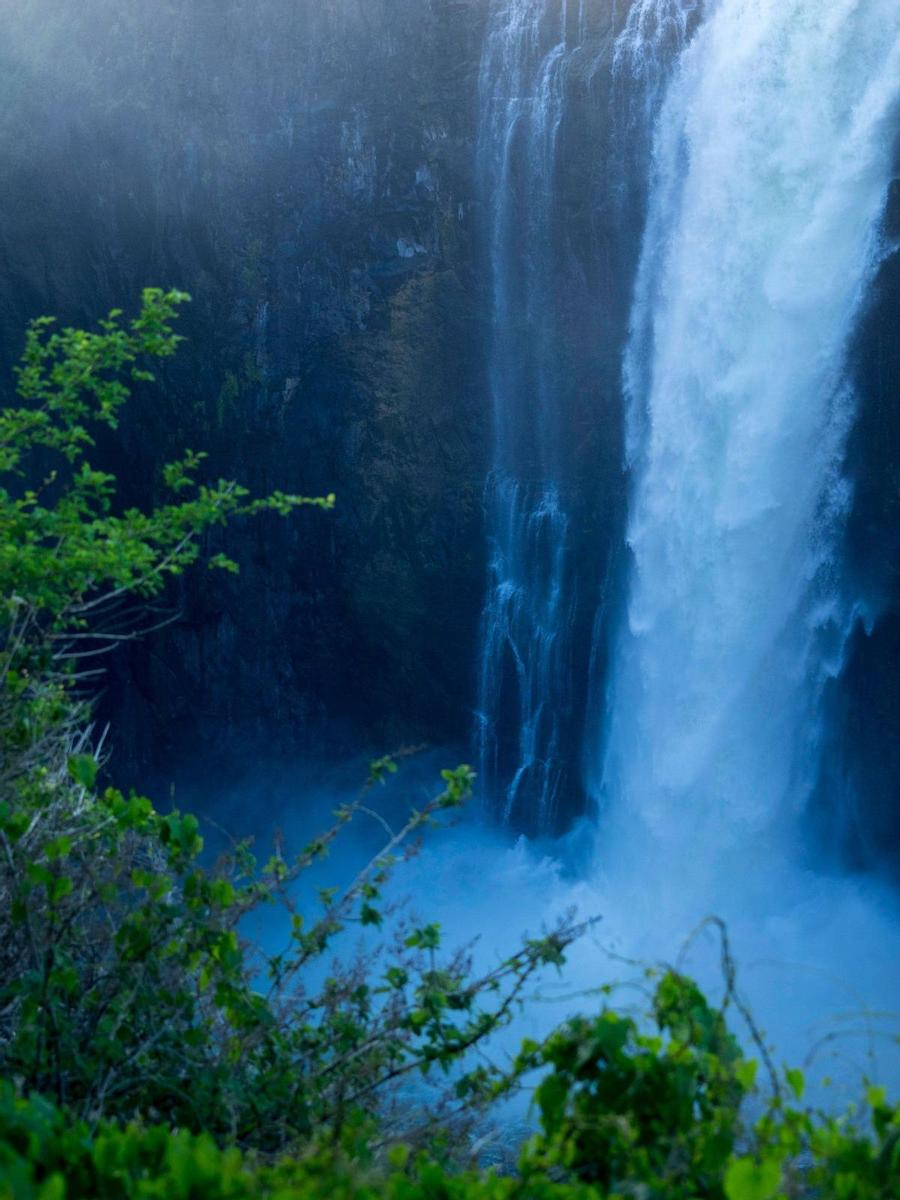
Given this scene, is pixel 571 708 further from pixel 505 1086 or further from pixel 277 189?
pixel 505 1086

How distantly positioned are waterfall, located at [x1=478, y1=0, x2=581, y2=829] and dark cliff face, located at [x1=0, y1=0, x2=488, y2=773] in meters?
0.35

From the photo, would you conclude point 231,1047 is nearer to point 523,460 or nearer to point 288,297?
Answer: point 523,460

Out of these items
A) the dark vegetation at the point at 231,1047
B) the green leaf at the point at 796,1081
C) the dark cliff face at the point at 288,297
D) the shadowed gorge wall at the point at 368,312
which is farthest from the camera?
the dark cliff face at the point at 288,297

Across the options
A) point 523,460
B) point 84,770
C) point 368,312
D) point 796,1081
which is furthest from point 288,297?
point 796,1081

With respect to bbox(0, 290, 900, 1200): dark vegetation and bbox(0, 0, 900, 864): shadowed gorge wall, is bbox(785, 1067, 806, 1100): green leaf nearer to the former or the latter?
bbox(0, 290, 900, 1200): dark vegetation

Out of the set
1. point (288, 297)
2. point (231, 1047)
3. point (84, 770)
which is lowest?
point (231, 1047)

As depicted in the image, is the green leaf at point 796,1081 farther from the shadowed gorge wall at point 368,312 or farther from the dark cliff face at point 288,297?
the dark cliff face at point 288,297

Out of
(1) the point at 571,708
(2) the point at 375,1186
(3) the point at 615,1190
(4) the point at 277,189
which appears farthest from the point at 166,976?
(4) the point at 277,189

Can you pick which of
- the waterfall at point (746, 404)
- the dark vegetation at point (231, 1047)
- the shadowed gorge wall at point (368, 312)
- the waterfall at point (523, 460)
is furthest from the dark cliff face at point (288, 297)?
the dark vegetation at point (231, 1047)

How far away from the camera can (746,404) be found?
13008 millimetres

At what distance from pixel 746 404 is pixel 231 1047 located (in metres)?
10.6

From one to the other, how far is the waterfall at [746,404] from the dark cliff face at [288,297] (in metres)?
2.82

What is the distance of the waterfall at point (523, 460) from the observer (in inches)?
578

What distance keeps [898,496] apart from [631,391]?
355cm
